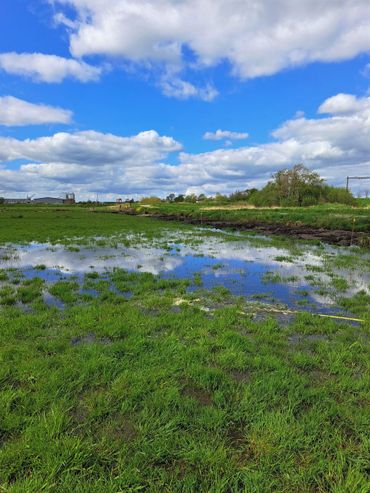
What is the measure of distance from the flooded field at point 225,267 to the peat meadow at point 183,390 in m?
0.29

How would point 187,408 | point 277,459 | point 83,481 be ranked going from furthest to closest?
1. point 187,408
2. point 277,459
3. point 83,481

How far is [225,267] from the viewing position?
41.7 ft

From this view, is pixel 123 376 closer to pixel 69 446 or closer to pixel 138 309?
pixel 69 446

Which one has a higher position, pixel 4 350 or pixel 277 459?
pixel 4 350

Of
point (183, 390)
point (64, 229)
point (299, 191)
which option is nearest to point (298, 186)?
point (299, 191)

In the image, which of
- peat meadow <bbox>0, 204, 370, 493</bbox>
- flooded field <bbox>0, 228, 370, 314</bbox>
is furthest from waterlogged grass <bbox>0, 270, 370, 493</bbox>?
flooded field <bbox>0, 228, 370, 314</bbox>

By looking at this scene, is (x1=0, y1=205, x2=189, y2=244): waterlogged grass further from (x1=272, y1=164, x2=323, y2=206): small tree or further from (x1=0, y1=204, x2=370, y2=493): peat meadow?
(x1=272, y1=164, x2=323, y2=206): small tree

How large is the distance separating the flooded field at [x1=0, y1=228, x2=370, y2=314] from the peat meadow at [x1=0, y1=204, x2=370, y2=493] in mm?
291

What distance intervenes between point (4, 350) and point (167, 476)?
3.52 m

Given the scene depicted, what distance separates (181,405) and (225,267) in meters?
9.34

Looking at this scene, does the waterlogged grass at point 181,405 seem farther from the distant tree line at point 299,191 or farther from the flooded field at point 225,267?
the distant tree line at point 299,191

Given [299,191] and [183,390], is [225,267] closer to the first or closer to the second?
[183,390]

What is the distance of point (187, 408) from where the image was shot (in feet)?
11.7

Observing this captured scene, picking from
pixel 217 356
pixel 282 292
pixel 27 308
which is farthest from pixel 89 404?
pixel 282 292
